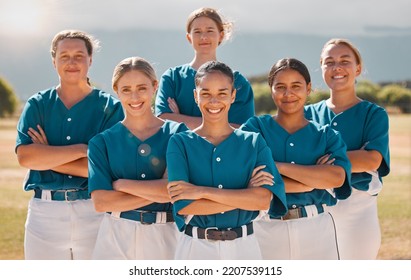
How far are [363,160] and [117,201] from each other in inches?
74.7

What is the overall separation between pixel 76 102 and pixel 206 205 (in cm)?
154

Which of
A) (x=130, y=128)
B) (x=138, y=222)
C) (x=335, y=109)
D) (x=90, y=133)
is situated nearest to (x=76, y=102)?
(x=90, y=133)

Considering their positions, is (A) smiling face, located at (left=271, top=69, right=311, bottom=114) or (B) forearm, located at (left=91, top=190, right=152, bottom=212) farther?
(A) smiling face, located at (left=271, top=69, right=311, bottom=114)

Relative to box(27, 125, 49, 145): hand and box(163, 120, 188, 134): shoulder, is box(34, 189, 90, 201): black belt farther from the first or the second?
box(163, 120, 188, 134): shoulder

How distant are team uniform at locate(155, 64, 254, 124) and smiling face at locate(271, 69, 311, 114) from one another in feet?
3.31

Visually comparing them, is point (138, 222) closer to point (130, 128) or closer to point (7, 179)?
point (130, 128)

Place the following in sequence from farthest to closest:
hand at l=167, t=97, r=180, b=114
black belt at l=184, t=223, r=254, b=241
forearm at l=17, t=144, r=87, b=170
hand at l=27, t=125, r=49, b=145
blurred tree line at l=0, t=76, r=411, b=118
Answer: blurred tree line at l=0, t=76, r=411, b=118 < hand at l=167, t=97, r=180, b=114 < hand at l=27, t=125, r=49, b=145 < forearm at l=17, t=144, r=87, b=170 < black belt at l=184, t=223, r=254, b=241

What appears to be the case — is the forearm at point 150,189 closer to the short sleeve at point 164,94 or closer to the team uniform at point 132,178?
the team uniform at point 132,178

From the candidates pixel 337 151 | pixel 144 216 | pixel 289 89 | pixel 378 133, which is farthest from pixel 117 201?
pixel 378 133

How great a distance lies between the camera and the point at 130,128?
436cm

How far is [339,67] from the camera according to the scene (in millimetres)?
5137

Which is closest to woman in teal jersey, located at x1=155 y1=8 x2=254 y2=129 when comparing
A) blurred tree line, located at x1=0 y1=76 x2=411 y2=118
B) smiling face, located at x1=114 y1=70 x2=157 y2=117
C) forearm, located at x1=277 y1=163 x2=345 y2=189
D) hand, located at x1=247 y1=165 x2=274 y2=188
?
smiling face, located at x1=114 y1=70 x2=157 y2=117

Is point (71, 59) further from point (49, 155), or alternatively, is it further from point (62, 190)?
point (62, 190)

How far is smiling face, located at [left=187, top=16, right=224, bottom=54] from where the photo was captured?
17.7ft
